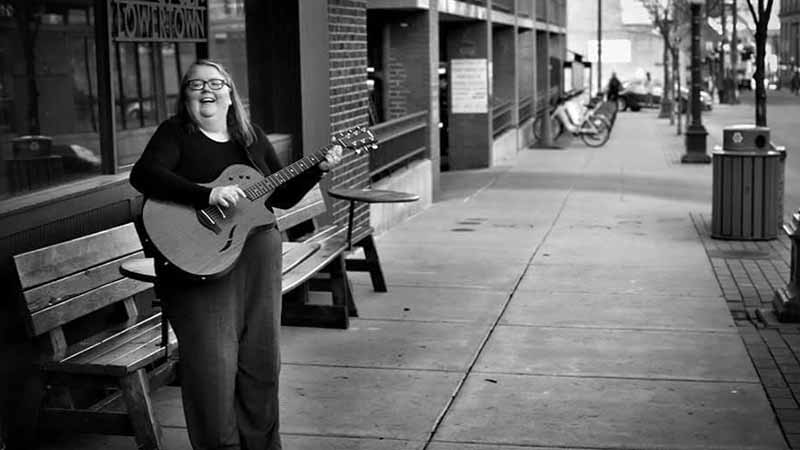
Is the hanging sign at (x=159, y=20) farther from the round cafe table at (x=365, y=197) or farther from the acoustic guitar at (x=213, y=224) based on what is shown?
the acoustic guitar at (x=213, y=224)

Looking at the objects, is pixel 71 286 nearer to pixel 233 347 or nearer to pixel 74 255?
pixel 74 255

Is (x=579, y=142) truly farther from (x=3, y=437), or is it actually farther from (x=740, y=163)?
(x=3, y=437)

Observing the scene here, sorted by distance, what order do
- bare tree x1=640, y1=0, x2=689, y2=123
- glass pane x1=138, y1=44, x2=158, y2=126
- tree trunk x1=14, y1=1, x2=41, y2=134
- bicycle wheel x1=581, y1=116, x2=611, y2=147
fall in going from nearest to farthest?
1. tree trunk x1=14, y1=1, x2=41, y2=134
2. glass pane x1=138, y1=44, x2=158, y2=126
3. bicycle wheel x1=581, y1=116, x2=611, y2=147
4. bare tree x1=640, y1=0, x2=689, y2=123

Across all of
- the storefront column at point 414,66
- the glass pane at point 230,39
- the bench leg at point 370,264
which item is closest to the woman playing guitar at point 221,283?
the glass pane at point 230,39

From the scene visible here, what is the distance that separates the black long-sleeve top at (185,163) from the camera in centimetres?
494

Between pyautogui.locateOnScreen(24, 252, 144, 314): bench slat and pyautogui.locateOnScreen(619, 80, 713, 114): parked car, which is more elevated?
pyautogui.locateOnScreen(24, 252, 144, 314): bench slat

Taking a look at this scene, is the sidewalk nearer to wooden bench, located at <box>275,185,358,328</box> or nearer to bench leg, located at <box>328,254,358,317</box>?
wooden bench, located at <box>275,185,358,328</box>

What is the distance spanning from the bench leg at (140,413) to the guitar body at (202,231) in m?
0.78

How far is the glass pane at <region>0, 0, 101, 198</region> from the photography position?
6375 mm

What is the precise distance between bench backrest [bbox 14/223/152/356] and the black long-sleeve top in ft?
2.79

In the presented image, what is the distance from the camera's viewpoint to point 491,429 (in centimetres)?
618

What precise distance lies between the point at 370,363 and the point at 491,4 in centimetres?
1584

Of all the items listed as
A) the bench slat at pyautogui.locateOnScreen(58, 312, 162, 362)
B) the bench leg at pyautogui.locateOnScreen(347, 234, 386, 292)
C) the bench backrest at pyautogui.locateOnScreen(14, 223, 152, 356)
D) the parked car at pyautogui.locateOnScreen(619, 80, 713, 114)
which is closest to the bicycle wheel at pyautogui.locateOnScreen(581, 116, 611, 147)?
the bench leg at pyautogui.locateOnScreen(347, 234, 386, 292)

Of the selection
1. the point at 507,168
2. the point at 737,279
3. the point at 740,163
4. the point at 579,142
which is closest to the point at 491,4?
the point at 507,168
